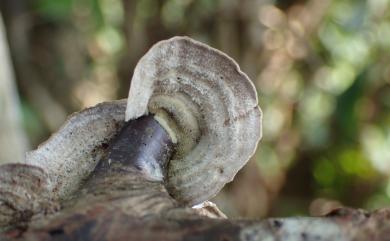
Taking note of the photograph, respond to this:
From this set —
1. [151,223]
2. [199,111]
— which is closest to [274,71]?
[199,111]

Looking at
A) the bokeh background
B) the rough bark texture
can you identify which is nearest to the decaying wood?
the rough bark texture

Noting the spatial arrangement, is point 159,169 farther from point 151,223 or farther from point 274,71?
point 274,71

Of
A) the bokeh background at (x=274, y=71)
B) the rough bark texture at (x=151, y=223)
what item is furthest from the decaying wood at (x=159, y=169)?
the bokeh background at (x=274, y=71)

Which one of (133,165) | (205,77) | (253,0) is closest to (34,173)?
(133,165)

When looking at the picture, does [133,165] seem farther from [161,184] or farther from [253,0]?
[253,0]

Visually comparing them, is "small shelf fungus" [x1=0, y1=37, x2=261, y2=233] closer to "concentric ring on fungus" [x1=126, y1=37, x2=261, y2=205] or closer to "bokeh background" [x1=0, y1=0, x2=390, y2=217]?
"concentric ring on fungus" [x1=126, y1=37, x2=261, y2=205]

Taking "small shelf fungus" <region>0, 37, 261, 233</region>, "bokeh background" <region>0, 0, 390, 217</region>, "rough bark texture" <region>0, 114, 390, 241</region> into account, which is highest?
"bokeh background" <region>0, 0, 390, 217</region>
